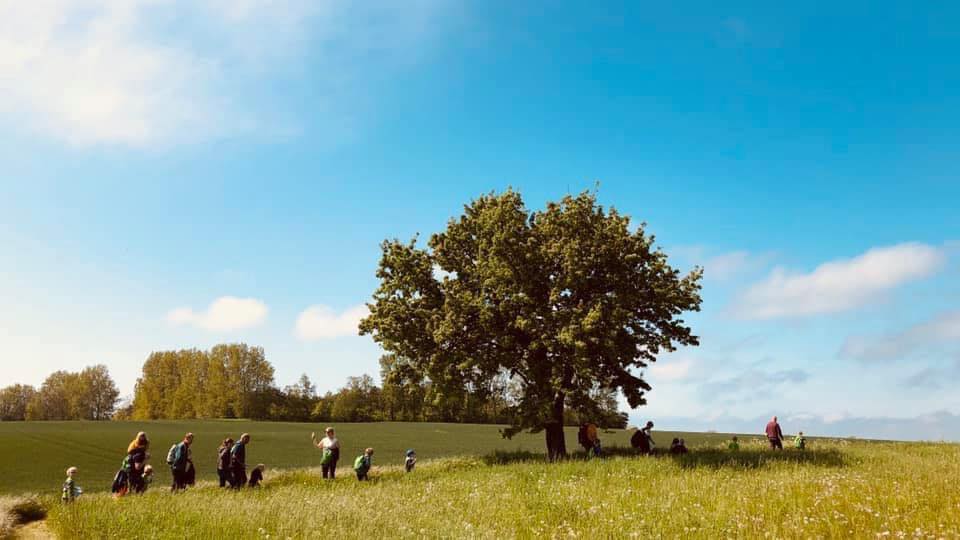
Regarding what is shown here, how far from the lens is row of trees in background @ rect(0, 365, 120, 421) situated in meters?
146

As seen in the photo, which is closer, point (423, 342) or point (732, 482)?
point (732, 482)

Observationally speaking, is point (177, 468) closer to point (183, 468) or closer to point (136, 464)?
point (183, 468)

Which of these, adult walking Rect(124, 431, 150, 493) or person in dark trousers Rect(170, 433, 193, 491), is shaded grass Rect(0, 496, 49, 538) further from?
person in dark trousers Rect(170, 433, 193, 491)

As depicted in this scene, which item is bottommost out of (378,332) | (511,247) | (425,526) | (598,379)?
(425,526)

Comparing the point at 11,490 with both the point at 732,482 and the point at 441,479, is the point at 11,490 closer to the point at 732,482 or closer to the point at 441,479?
the point at 441,479

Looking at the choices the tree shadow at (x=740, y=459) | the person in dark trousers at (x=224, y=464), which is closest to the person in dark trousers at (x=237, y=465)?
the person in dark trousers at (x=224, y=464)

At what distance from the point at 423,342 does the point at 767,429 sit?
1847 cm

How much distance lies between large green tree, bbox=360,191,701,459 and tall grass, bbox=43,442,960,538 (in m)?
7.14

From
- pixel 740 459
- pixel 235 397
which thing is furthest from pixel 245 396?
pixel 740 459

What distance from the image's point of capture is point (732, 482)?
1703 cm

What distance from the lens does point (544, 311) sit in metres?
28.2

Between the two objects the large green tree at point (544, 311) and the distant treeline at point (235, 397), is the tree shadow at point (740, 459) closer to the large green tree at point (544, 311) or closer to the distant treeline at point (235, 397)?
the large green tree at point (544, 311)

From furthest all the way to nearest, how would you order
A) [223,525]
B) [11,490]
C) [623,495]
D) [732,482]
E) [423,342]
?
1. [423,342]
2. [11,490]
3. [732,482]
4. [623,495]
5. [223,525]

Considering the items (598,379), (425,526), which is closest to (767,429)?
(598,379)
